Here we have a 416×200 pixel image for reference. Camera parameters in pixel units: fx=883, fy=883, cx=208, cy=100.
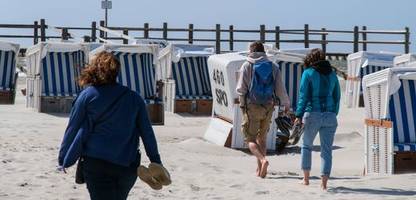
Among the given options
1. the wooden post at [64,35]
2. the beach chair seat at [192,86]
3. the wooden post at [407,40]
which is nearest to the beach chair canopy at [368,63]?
the beach chair seat at [192,86]

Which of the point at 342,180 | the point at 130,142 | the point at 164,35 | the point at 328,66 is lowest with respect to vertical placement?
the point at 342,180

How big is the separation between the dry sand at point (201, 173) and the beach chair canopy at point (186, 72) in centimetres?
352

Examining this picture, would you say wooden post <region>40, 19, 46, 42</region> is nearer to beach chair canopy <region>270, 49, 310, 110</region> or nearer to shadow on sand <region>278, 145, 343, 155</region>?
beach chair canopy <region>270, 49, 310, 110</region>

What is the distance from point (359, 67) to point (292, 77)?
582 cm

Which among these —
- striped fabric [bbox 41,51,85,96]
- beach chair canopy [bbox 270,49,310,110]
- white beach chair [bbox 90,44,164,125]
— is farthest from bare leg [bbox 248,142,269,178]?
striped fabric [bbox 41,51,85,96]

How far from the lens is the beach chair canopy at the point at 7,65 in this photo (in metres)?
18.1

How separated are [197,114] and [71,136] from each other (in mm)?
11942

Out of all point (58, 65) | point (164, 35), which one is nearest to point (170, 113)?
point (58, 65)

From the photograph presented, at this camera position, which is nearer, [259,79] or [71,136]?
[71,136]

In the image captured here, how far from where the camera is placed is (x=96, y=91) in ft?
15.3

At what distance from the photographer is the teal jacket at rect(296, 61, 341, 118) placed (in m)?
7.43

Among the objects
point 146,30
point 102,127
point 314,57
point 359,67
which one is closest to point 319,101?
point 314,57

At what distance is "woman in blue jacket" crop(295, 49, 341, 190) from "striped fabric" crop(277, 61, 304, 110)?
17.2 ft

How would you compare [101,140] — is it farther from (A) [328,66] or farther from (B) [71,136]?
(A) [328,66]
